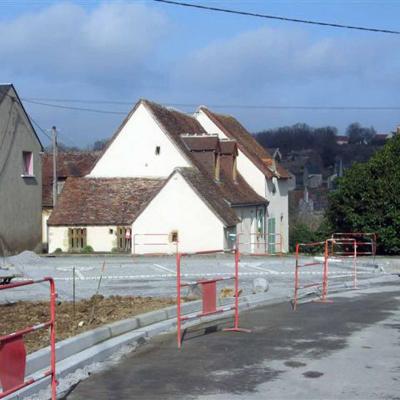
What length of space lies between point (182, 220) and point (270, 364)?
27266 mm

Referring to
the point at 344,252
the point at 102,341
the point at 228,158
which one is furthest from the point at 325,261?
the point at 228,158

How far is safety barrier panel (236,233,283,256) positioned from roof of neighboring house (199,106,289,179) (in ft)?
11.6

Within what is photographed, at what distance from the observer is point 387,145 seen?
35.6 metres

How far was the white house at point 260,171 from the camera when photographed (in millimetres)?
45250

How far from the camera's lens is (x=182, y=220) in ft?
122

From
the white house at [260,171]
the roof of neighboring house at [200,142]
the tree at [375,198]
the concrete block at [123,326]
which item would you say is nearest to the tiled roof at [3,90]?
the roof of neighboring house at [200,142]

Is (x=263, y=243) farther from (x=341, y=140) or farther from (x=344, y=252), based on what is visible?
(x=341, y=140)

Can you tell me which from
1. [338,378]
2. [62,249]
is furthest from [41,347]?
[62,249]

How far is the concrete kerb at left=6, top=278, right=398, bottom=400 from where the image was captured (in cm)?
908

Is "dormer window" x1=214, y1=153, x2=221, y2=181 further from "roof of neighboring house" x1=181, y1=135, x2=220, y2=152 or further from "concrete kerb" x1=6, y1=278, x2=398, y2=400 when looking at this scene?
"concrete kerb" x1=6, y1=278, x2=398, y2=400

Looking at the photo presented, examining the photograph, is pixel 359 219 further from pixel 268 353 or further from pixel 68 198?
pixel 268 353

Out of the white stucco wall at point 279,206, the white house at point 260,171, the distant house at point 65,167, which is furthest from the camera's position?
the distant house at point 65,167

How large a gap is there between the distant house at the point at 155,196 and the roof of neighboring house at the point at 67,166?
8.90 meters

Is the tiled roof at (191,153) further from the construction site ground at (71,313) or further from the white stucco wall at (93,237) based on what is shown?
the construction site ground at (71,313)
